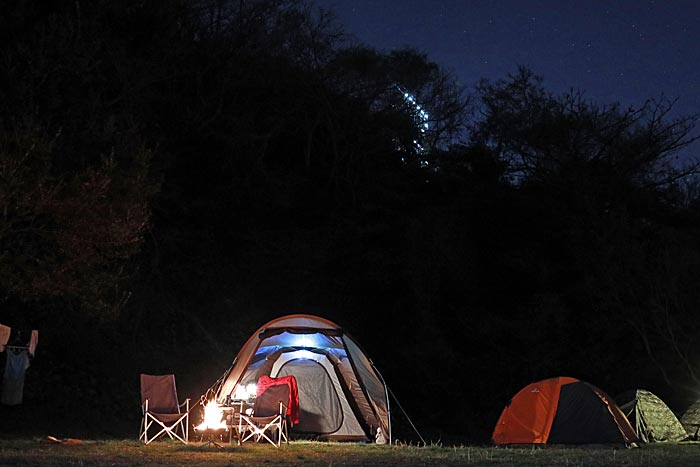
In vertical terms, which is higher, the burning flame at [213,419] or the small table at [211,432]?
the burning flame at [213,419]

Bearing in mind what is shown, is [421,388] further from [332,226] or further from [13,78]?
[13,78]

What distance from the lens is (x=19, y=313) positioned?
42.2ft

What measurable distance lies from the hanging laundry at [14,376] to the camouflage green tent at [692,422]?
9.30m

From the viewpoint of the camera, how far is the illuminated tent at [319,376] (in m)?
10.6

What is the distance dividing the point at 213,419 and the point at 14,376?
9.82 feet

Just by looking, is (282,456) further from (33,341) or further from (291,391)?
(33,341)

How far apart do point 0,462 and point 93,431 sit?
5.82 meters

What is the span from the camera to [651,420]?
453 inches

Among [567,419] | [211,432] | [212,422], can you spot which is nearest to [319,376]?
[211,432]

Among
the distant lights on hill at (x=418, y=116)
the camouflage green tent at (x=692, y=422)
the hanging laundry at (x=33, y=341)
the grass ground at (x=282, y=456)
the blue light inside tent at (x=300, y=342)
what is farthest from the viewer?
the distant lights on hill at (x=418, y=116)

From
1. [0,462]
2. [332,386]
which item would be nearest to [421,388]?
[332,386]

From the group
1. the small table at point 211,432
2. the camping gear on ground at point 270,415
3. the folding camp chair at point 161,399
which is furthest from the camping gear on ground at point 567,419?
the folding camp chair at point 161,399

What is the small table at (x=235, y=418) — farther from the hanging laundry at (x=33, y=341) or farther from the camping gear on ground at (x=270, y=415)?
the hanging laundry at (x=33, y=341)

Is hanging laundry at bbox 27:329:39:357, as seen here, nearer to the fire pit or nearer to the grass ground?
the grass ground
